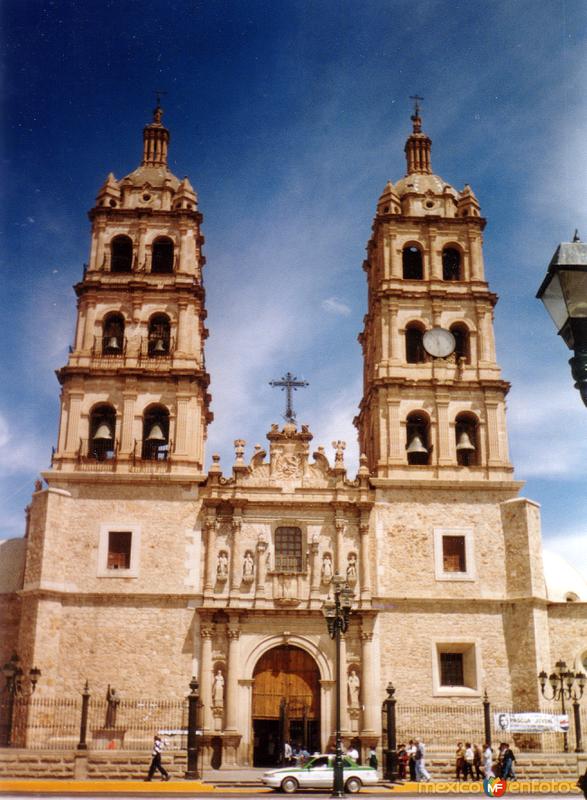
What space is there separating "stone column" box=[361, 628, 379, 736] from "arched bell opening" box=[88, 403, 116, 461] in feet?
39.8

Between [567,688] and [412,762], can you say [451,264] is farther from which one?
[412,762]

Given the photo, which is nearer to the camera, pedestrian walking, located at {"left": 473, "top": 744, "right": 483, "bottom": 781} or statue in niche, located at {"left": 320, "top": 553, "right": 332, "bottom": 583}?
pedestrian walking, located at {"left": 473, "top": 744, "right": 483, "bottom": 781}

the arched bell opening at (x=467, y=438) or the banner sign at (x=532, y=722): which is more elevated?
the arched bell opening at (x=467, y=438)

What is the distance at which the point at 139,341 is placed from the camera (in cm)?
3584

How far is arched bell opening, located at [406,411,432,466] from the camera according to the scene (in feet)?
113

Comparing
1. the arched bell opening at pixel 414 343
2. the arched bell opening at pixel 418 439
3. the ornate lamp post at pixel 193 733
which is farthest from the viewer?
the arched bell opening at pixel 414 343

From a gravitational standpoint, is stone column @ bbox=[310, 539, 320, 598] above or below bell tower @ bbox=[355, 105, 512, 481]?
below

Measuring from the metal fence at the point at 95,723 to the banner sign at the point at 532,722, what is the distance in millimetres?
11020

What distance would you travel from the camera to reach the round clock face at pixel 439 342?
118 feet

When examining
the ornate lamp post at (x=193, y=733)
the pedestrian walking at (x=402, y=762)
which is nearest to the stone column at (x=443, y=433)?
the pedestrian walking at (x=402, y=762)

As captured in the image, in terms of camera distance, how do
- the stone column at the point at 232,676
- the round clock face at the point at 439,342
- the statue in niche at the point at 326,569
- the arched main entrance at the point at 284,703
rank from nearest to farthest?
the stone column at the point at 232,676 → the arched main entrance at the point at 284,703 → the statue in niche at the point at 326,569 → the round clock face at the point at 439,342

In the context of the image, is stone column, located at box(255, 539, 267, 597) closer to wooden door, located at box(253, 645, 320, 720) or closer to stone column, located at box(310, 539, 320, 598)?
stone column, located at box(310, 539, 320, 598)

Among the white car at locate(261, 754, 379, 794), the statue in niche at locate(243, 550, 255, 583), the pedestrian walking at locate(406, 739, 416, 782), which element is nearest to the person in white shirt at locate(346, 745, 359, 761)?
the white car at locate(261, 754, 379, 794)

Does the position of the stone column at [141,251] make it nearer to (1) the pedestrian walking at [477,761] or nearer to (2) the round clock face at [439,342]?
(2) the round clock face at [439,342]
